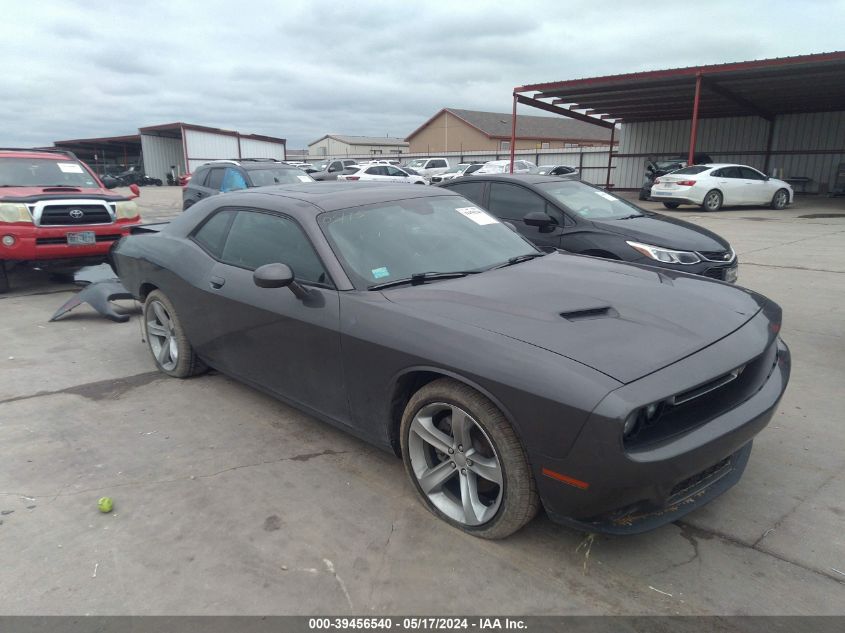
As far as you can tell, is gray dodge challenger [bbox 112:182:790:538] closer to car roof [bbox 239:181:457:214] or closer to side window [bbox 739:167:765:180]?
car roof [bbox 239:181:457:214]

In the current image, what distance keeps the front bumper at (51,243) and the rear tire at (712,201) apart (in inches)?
651

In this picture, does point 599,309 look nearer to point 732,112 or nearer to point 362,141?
point 732,112

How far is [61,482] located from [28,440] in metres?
0.71

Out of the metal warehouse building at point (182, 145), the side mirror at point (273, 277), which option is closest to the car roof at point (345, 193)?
the side mirror at point (273, 277)

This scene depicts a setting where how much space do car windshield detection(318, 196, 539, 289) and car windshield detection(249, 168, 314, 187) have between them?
7439 mm

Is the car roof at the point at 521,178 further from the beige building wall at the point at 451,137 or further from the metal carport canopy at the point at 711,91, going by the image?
the beige building wall at the point at 451,137

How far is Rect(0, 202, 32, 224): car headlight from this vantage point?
24.2ft

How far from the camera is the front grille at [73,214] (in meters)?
7.62

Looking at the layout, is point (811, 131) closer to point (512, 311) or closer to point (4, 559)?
point (512, 311)

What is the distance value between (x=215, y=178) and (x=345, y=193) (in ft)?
28.4

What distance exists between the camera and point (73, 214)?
7816mm

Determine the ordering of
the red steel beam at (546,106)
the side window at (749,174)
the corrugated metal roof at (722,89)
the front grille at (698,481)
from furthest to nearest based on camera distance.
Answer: the red steel beam at (546,106), the side window at (749,174), the corrugated metal roof at (722,89), the front grille at (698,481)

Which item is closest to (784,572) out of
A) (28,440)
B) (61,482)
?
(61,482)

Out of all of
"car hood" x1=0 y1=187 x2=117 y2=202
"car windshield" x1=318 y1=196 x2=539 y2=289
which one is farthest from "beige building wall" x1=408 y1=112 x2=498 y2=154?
"car windshield" x1=318 y1=196 x2=539 y2=289
